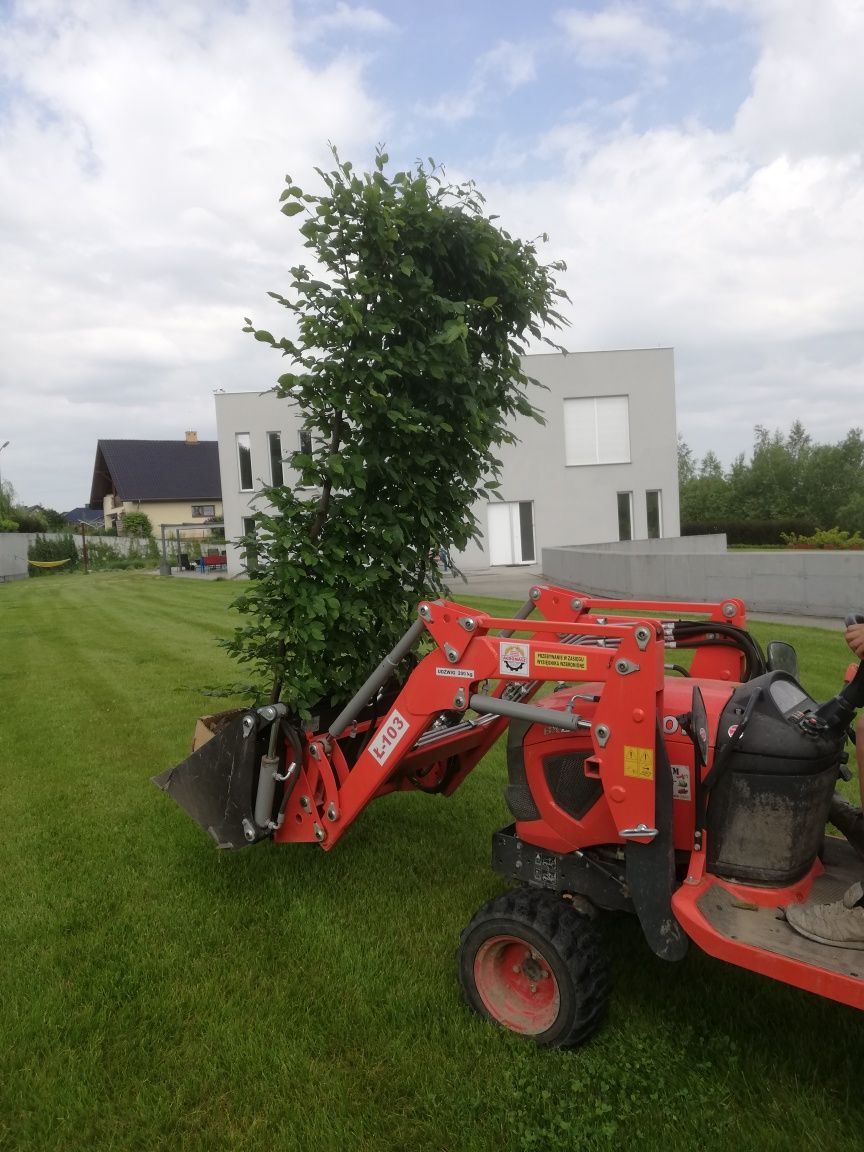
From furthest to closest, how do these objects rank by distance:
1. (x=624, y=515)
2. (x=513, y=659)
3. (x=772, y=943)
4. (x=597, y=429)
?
(x=624, y=515) → (x=597, y=429) → (x=513, y=659) → (x=772, y=943)

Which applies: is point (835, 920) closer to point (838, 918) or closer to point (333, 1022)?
point (838, 918)

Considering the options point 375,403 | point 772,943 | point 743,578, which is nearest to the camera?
point 772,943

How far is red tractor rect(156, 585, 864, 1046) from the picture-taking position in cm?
288

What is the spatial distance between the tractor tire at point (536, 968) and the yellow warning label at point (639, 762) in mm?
633

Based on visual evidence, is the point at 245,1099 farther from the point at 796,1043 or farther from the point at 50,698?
the point at 50,698

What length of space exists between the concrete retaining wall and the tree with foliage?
9941 millimetres

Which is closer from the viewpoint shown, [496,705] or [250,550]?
[496,705]

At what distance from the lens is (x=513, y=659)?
3.19 m

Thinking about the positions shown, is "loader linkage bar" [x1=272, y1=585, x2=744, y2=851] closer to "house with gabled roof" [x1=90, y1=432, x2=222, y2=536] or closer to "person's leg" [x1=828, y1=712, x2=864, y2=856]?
"person's leg" [x1=828, y1=712, x2=864, y2=856]

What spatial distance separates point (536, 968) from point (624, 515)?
2942 cm

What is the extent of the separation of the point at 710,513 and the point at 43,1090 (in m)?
60.6

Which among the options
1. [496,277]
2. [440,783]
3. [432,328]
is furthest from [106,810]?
[496,277]

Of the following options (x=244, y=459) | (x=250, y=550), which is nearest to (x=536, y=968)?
(x=250, y=550)

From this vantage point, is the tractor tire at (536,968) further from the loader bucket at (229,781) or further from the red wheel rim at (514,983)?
the loader bucket at (229,781)
